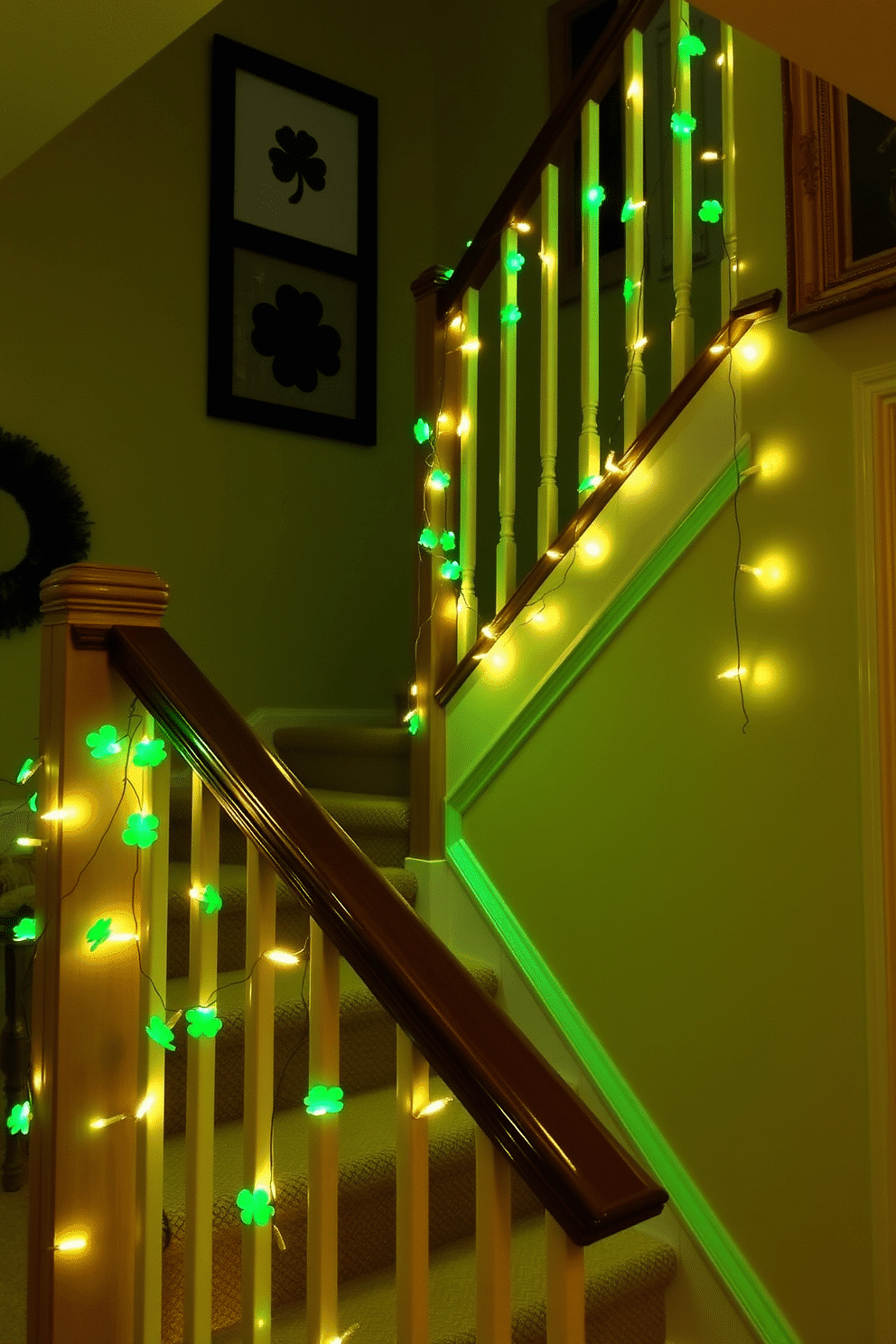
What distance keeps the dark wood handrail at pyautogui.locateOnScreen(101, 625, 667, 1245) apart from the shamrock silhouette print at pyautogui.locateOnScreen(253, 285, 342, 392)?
112 inches

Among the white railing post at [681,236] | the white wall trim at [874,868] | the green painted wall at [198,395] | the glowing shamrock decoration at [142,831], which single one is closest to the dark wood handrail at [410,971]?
the glowing shamrock decoration at [142,831]

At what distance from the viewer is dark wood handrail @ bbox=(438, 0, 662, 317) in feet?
8.45

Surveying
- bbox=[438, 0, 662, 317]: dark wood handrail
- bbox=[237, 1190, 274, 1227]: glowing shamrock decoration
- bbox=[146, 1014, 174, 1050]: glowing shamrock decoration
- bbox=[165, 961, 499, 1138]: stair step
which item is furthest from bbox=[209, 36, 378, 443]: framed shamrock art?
bbox=[237, 1190, 274, 1227]: glowing shamrock decoration

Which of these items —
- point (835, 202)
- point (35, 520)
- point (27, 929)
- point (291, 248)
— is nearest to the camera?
point (27, 929)

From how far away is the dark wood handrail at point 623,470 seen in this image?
2.40 m

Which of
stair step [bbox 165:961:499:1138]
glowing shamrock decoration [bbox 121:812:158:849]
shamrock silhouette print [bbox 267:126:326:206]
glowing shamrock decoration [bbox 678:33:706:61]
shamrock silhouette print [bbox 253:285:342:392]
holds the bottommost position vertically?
stair step [bbox 165:961:499:1138]

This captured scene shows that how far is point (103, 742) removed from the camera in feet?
5.44

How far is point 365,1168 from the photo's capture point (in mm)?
2092

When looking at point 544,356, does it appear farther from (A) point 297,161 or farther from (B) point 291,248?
(A) point 297,161

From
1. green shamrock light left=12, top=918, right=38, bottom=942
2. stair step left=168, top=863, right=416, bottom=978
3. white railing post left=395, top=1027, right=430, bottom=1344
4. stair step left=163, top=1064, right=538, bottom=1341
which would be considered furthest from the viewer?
stair step left=168, top=863, right=416, bottom=978

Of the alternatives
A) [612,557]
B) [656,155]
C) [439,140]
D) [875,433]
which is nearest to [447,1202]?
[612,557]

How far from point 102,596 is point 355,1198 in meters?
1.20

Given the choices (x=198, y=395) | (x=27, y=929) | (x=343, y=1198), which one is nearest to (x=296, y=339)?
(x=198, y=395)

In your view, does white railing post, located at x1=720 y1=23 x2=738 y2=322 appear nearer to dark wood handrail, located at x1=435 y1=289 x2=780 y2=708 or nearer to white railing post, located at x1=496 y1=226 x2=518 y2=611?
dark wood handrail, located at x1=435 y1=289 x2=780 y2=708
